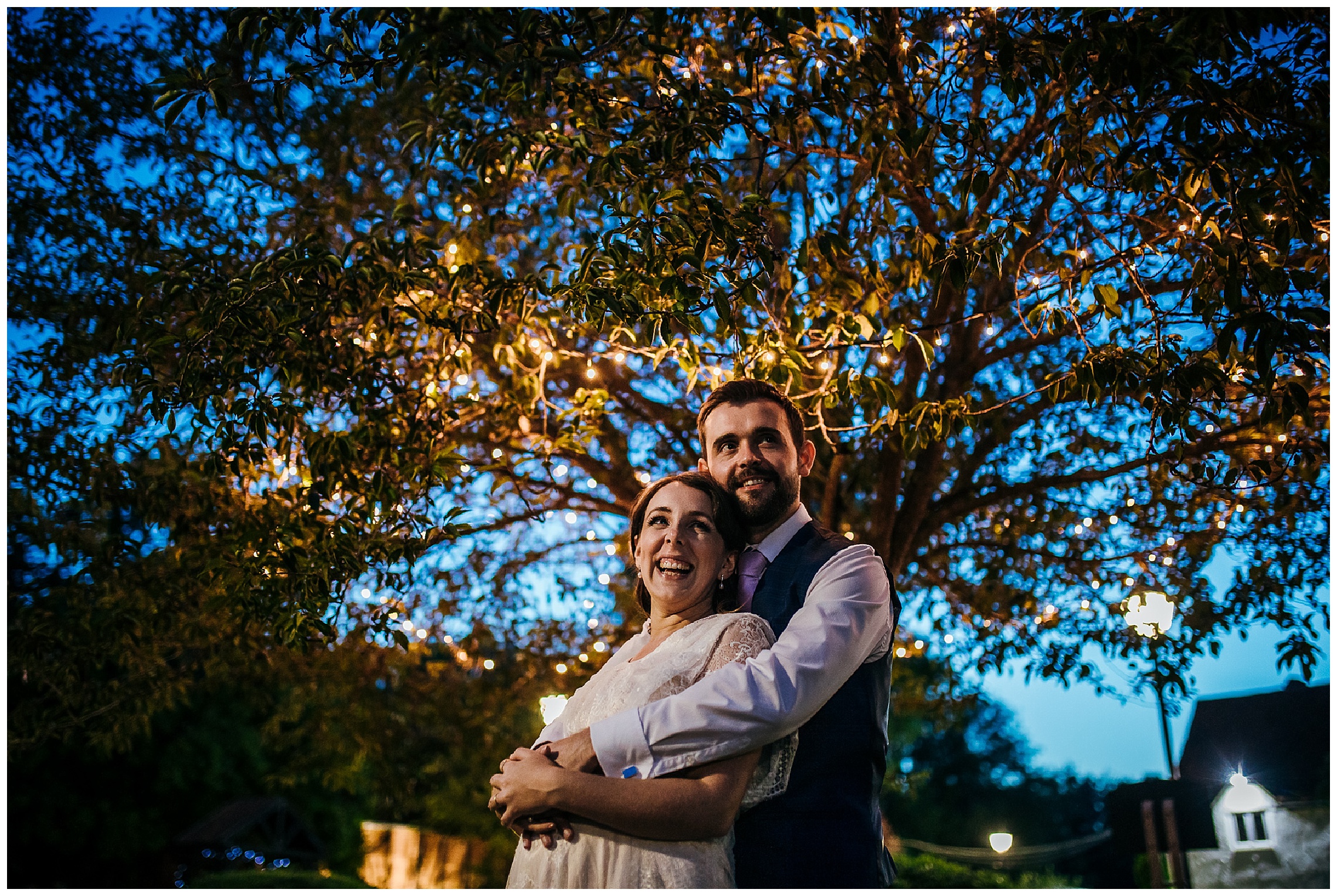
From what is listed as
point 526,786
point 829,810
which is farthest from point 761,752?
point 526,786

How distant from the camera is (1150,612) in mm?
6402

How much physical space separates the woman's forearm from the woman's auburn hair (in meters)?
0.55

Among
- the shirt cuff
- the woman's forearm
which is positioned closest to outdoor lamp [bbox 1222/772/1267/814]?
the woman's forearm

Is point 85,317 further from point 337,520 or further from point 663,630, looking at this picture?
point 663,630

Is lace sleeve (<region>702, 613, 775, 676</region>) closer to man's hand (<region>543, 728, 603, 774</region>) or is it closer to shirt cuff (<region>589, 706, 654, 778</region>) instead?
shirt cuff (<region>589, 706, 654, 778</region>)

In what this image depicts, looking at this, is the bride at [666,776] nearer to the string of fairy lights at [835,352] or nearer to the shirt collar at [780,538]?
the shirt collar at [780,538]

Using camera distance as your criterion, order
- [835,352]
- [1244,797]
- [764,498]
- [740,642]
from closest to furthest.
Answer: [740,642] < [764,498] < [835,352] < [1244,797]

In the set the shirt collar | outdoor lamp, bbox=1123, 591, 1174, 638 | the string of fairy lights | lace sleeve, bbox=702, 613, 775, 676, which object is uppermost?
the string of fairy lights

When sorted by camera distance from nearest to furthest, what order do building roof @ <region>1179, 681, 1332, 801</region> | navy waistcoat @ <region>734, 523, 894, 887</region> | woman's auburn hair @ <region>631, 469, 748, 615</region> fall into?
navy waistcoat @ <region>734, 523, 894, 887</region>
woman's auburn hair @ <region>631, 469, 748, 615</region>
building roof @ <region>1179, 681, 1332, 801</region>

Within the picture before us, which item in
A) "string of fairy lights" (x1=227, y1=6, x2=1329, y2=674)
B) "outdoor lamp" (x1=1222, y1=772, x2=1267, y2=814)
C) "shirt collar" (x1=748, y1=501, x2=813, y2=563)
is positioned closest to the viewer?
"shirt collar" (x1=748, y1=501, x2=813, y2=563)

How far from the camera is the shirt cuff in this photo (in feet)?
6.86

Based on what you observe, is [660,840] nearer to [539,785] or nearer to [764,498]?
[539,785]

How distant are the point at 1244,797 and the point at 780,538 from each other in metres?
15.5

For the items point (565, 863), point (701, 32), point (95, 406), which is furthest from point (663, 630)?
point (95, 406)
